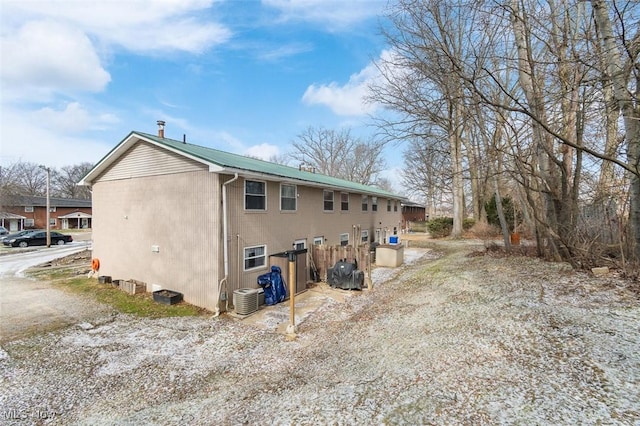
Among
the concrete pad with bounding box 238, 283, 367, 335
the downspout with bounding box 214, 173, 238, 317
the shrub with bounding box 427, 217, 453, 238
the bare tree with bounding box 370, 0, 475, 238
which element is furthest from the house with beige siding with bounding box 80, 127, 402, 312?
the shrub with bounding box 427, 217, 453, 238

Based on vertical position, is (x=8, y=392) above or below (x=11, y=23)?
below

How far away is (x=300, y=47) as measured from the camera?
523 inches

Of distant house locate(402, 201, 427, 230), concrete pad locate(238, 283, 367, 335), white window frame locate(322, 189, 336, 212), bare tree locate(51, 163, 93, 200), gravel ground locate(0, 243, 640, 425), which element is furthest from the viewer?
bare tree locate(51, 163, 93, 200)

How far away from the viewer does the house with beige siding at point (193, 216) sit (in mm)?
8281

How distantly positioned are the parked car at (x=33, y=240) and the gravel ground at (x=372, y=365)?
2379 cm

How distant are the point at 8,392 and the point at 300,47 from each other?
1398 cm

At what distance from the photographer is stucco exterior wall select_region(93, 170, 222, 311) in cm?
831

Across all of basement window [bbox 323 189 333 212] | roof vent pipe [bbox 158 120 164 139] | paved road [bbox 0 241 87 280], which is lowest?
paved road [bbox 0 241 87 280]

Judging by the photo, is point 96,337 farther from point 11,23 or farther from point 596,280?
point 596,280

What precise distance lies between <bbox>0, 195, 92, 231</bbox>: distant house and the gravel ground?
4004 centimetres

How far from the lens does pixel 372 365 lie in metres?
4.57

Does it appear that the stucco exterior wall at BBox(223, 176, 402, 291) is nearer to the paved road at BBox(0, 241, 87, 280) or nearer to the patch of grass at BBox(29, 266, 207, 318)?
the patch of grass at BBox(29, 266, 207, 318)

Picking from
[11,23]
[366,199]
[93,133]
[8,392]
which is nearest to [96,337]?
[8,392]

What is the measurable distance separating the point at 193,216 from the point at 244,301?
2.95 m
